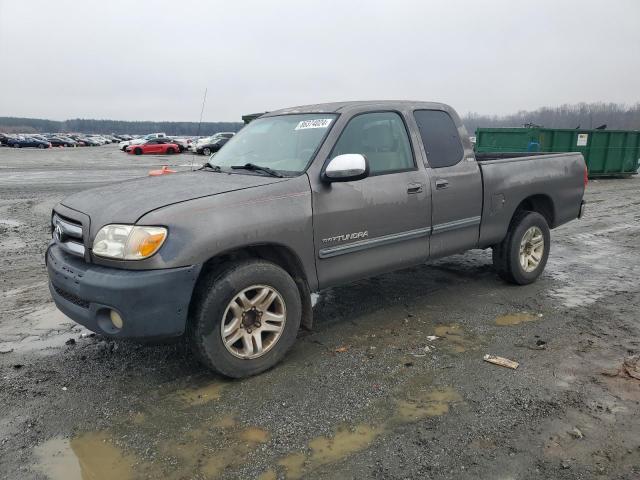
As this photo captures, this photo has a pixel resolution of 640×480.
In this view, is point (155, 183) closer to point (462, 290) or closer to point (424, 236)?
point (424, 236)

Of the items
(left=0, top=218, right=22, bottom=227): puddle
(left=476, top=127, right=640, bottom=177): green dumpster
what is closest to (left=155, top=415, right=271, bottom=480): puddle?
(left=0, top=218, right=22, bottom=227): puddle

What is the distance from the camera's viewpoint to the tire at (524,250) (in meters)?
5.45

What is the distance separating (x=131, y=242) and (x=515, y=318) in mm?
3429

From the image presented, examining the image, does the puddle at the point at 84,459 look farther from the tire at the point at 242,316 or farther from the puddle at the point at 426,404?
the puddle at the point at 426,404

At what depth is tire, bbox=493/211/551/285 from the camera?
5445 millimetres

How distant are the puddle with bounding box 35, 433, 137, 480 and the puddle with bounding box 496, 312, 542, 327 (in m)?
3.28

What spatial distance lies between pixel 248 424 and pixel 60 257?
1800mm

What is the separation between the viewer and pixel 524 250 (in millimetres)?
5668

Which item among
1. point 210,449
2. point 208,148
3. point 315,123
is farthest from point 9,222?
point 208,148

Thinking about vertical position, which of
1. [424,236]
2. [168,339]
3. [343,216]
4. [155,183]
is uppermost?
[155,183]

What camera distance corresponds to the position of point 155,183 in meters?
3.94

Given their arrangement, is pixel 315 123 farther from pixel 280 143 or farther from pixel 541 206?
pixel 541 206

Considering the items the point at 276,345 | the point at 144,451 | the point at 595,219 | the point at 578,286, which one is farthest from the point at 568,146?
the point at 144,451

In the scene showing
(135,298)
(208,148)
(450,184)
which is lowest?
(208,148)
